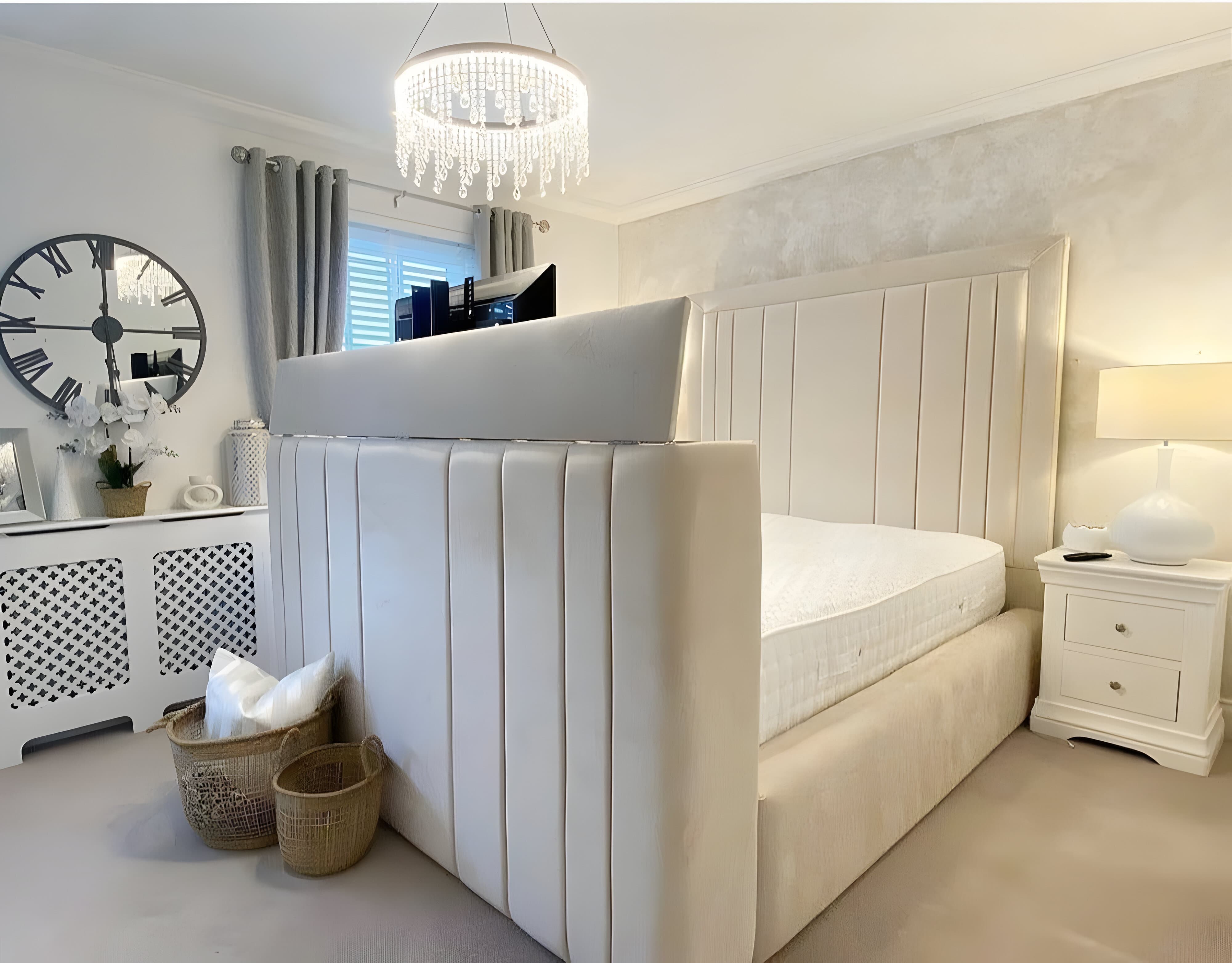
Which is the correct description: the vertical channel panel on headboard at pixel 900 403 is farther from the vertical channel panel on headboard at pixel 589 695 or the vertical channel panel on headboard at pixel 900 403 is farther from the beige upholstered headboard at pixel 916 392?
the vertical channel panel on headboard at pixel 589 695

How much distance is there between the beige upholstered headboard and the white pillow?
64.9 inches

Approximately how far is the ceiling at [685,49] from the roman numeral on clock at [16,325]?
928mm

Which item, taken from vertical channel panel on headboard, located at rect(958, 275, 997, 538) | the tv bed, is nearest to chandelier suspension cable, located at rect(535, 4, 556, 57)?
the tv bed

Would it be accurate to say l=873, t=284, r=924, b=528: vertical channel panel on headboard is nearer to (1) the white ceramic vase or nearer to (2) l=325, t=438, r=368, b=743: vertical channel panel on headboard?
(2) l=325, t=438, r=368, b=743: vertical channel panel on headboard

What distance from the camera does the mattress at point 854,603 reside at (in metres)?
1.68

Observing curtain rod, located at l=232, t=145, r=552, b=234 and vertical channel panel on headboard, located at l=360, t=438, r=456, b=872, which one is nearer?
vertical channel panel on headboard, located at l=360, t=438, r=456, b=872

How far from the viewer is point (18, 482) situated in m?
2.56

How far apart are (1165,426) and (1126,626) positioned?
67 cm

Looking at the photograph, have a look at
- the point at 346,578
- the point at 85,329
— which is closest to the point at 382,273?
the point at 85,329

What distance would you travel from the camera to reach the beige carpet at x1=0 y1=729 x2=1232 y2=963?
1.52 meters

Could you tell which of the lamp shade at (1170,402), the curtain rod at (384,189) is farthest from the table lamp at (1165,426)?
the curtain rod at (384,189)

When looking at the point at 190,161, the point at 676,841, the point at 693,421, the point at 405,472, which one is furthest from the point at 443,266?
the point at 676,841

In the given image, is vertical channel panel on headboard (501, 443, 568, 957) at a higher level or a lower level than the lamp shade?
lower

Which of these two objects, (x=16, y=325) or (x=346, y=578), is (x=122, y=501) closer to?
(x=16, y=325)
